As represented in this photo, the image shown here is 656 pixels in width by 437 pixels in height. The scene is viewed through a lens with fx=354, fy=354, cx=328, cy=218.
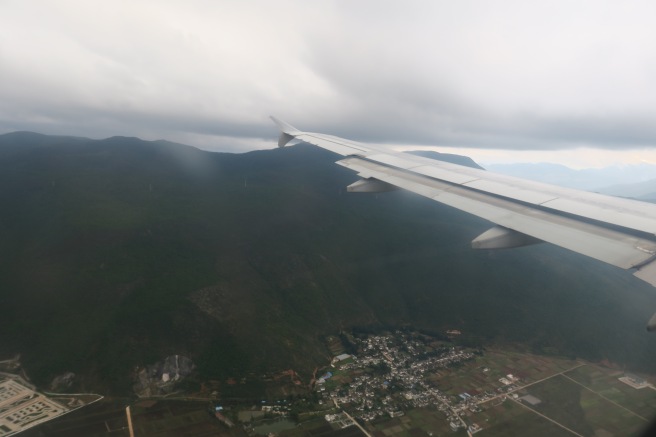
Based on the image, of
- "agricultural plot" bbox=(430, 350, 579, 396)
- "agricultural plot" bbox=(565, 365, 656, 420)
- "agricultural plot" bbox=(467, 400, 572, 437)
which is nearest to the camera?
"agricultural plot" bbox=(467, 400, 572, 437)

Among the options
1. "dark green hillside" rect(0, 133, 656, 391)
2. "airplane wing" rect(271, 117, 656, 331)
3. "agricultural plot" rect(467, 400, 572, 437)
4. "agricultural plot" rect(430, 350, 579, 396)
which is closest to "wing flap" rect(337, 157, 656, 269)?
"airplane wing" rect(271, 117, 656, 331)

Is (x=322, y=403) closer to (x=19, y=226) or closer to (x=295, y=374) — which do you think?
(x=295, y=374)

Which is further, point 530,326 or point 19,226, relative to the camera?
point 19,226

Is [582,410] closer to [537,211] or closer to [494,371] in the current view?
[494,371]

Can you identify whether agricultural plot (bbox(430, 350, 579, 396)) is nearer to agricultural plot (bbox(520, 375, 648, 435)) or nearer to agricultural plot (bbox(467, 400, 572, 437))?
agricultural plot (bbox(520, 375, 648, 435))

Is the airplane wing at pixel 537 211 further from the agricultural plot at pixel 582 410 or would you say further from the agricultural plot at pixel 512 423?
the agricultural plot at pixel 582 410

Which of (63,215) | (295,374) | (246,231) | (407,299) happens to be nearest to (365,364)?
(295,374)
